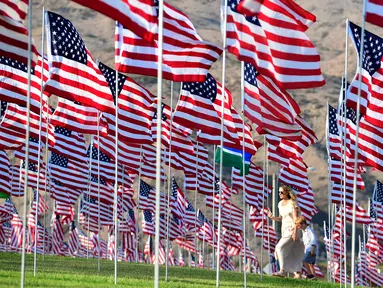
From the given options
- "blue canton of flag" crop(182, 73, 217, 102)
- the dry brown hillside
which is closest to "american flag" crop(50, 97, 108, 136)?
"blue canton of flag" crop(182, 73, 217, 102)

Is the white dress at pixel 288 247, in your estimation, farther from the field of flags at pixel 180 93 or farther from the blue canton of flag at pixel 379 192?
the blue canton of flag at pixel 379 192

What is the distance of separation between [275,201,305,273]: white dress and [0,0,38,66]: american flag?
8.18 meters

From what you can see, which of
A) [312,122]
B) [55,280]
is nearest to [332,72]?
[312,122]

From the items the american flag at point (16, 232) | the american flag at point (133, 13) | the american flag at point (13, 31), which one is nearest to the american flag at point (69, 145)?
the american flag at point (13, 31)

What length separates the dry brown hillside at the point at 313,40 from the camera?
126 m

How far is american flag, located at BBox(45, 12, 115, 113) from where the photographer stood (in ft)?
78.4

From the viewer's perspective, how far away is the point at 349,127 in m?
32.2

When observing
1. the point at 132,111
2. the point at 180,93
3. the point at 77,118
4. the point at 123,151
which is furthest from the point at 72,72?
the point at 123,151

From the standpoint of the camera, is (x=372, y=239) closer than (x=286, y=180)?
No

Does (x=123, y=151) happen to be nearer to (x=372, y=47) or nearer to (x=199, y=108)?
(x=199, y=108)

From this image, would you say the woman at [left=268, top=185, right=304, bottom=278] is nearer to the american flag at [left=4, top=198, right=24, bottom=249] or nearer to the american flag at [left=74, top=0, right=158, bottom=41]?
the american flag at [left=74, top=0, right=158, bottom=41]

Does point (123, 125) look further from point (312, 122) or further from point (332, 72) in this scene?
point (332, 72)

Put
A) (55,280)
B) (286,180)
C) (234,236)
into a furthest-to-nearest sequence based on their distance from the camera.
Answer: (234,236) → (286,180) → (55,280)

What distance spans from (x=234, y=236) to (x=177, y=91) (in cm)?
7559
